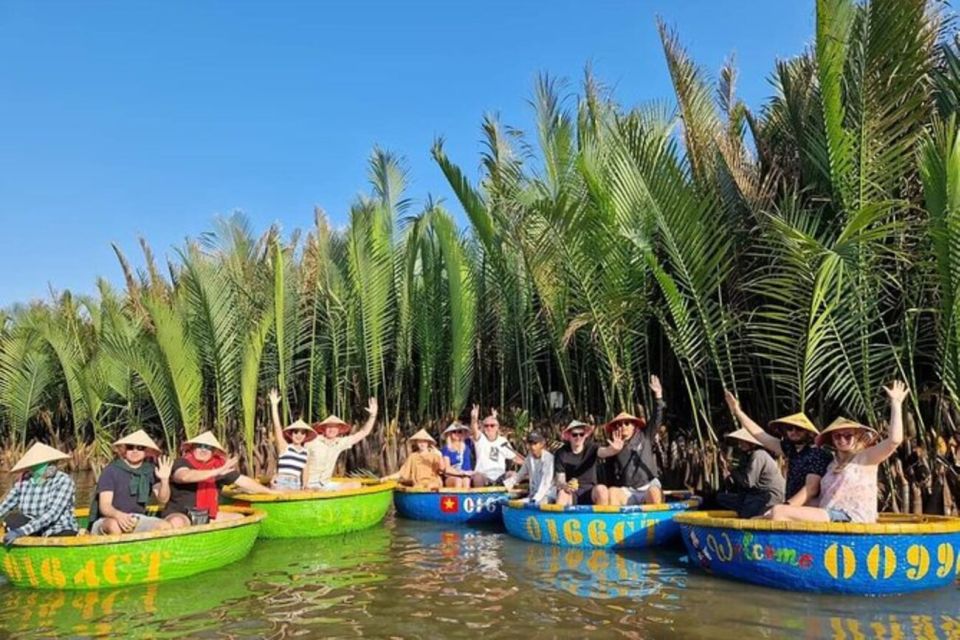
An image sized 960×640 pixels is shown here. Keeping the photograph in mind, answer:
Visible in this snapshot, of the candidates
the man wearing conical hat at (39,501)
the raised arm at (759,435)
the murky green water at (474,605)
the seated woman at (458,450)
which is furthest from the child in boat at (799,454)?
the man wearing conical hat at (39,501)

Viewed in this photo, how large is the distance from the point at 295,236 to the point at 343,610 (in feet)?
35.7

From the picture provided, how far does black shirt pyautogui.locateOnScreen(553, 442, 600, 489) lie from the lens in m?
8.57

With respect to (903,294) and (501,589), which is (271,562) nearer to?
(501,589)

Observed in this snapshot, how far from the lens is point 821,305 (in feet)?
26.7

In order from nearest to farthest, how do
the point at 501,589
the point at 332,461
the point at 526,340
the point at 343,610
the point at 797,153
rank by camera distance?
the point at 343,610, the point at 501,589, the point at 797,153, the point at 332,461, the point at 526,340

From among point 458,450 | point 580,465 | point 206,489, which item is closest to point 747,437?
point 580,465

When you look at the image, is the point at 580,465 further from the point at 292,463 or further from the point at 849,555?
the point at 292,463

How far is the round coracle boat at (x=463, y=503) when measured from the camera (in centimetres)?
994

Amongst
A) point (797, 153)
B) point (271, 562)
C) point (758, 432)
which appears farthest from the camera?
point (797, 153)

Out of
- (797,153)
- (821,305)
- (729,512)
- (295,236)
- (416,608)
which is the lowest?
(416,608)

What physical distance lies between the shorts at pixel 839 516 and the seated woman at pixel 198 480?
5483 mm

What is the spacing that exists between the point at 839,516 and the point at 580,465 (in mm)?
3055

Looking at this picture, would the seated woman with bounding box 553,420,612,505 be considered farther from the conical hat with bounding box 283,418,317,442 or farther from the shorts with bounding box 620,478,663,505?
the conical hat with bounding box 283,418,317,442

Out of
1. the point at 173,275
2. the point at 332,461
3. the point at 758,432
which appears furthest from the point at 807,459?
the point at 173,275
